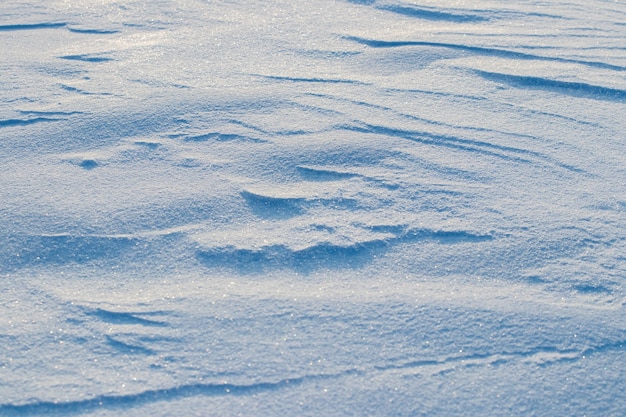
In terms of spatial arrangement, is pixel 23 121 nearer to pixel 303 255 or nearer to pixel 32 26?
pixel 32 26

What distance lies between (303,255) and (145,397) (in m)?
0.45

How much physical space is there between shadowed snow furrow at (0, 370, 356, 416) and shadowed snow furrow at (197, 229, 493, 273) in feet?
0.97

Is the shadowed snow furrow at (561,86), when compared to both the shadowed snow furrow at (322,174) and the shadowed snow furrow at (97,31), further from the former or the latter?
the shadowed snow furrow at (97,31)

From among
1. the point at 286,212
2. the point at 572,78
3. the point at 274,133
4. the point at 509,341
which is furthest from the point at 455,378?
the point at 572,78

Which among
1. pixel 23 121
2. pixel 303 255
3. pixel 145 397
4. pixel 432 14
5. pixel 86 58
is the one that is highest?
pixel 432 14

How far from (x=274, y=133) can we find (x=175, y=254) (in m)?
0.55

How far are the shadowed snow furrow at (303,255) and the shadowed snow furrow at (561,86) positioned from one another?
0.93 metres

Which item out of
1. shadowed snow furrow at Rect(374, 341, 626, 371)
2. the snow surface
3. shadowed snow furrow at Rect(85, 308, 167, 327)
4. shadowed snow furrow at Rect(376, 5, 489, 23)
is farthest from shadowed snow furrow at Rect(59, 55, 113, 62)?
shadowed snow furrow at Rect(374, 341, 626, 371)

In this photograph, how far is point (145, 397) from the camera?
3.68 ft

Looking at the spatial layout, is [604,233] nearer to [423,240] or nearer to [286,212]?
[423,240]

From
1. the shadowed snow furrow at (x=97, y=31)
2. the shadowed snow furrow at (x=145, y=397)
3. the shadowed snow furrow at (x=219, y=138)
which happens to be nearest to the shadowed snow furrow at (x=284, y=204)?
the shadowed snow furrow at (x=219, y=138)

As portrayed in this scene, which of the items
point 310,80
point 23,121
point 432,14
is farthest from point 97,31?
point 432,14

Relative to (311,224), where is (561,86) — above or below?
above

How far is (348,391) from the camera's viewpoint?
114 cm
